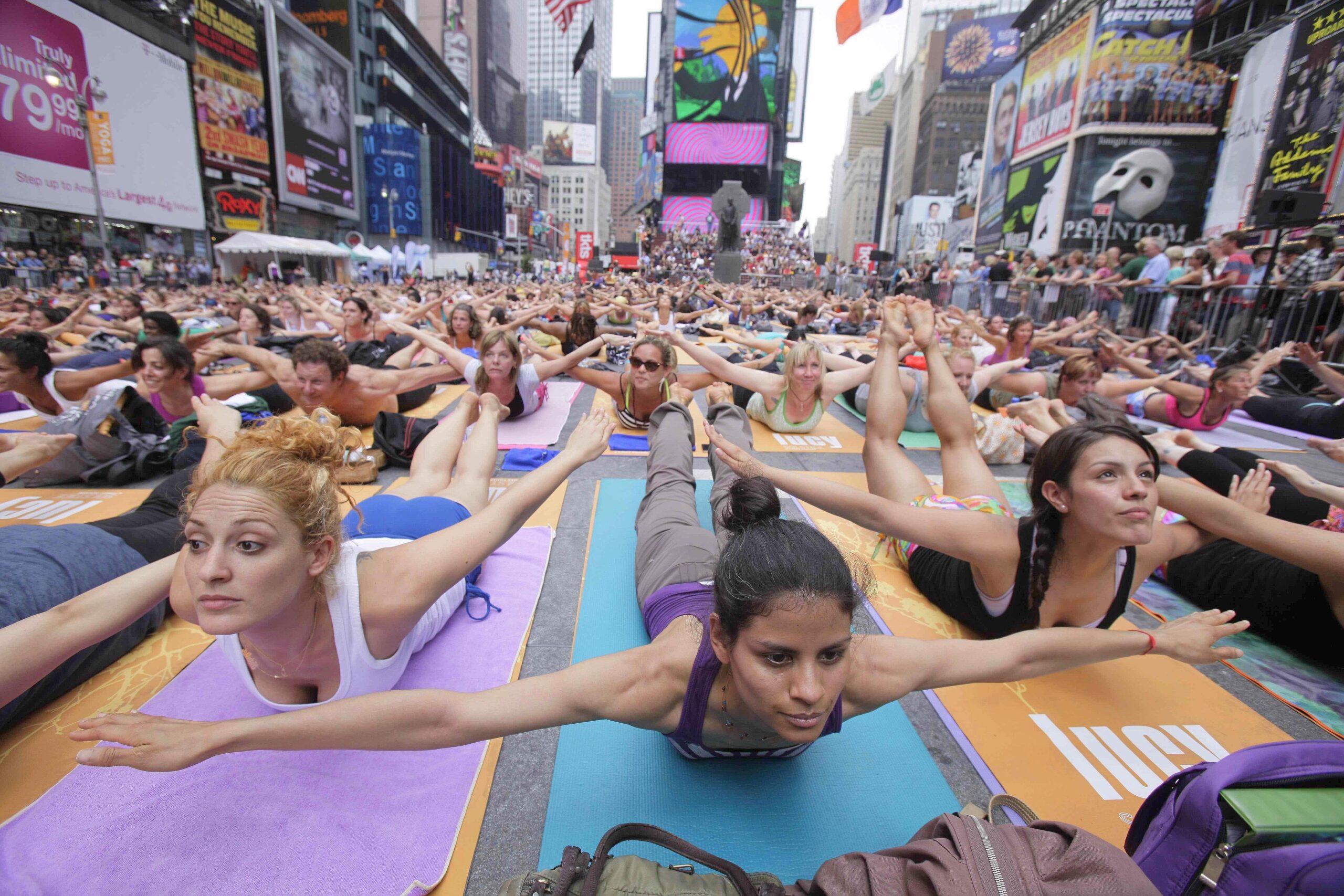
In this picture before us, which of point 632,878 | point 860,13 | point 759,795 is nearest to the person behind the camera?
point 632,878

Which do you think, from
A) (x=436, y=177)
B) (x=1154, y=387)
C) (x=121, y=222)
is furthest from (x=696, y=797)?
(x=436, y=177)

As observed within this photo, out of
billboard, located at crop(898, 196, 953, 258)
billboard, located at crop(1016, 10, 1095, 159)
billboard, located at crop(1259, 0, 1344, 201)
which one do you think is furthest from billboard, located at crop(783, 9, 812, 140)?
billboard, located at crop(1259, 0, 1344, 201)

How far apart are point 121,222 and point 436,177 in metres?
34.9

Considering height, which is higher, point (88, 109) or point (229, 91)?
point (229, 91)

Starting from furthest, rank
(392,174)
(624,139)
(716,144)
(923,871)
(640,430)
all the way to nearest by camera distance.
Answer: (624,139) < (716,144) < (392,174) < (640,430) < (923,871)

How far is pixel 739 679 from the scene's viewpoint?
4.75 ft

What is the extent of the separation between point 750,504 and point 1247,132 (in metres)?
22.4

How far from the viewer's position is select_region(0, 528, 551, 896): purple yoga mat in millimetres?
1594

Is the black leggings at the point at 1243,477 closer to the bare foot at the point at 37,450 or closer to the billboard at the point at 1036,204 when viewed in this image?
the bare foot at the point at 37,450

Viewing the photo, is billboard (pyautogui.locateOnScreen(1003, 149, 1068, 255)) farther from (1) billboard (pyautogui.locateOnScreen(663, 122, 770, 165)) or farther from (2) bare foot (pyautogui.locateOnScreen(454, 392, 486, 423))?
(1) billboard (pyautogui.locateOnScreen(663, 122, 770, 165))

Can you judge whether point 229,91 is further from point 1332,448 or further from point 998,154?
point 1332,448

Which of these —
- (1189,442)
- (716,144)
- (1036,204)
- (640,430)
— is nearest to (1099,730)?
(1189,442)

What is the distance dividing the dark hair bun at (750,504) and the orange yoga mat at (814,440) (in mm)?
3328

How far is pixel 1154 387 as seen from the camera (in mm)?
6398
